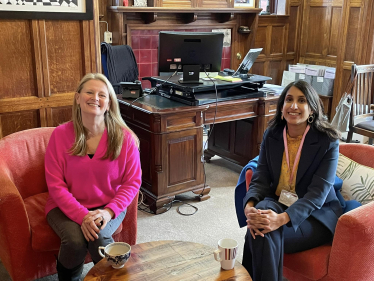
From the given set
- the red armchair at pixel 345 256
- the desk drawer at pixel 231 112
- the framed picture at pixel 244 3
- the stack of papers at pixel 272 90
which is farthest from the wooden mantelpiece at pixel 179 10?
the red armchair at pixel 345 256

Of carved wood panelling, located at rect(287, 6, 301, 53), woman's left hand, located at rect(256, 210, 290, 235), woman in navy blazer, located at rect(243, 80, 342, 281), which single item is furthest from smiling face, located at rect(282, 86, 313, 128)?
carved wood panelling, located at rect(287, 6, 301, 53)

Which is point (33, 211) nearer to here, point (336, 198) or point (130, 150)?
point (130, 150)

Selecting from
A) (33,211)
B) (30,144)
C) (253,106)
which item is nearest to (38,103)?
(30,144)

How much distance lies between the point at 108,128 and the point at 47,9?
3.02 ft

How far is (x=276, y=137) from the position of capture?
80.4 inches

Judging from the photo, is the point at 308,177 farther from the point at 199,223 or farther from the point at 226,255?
the point at 199,223

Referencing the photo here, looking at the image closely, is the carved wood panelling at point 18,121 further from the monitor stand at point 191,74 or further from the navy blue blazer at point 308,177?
the navy blue blazer at point 308,177

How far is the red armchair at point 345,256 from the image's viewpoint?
5.40 ft

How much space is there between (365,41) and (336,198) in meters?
3.34

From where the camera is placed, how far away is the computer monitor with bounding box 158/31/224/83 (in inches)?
115

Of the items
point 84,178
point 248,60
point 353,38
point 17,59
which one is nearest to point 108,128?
point 84,178

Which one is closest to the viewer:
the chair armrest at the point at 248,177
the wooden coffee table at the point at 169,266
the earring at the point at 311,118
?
the wooden coffee table at the point at 169,266

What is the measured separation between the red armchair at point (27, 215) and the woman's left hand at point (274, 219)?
2.27ft

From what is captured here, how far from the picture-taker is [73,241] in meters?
1.79
